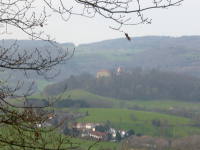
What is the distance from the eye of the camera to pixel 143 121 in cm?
7294

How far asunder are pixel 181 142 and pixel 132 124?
41.0 feet

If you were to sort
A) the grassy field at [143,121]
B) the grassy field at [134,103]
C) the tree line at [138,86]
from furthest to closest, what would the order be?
the tree line at [138,86] → the grassy field at [134,103] → the grassy field at [143,121]

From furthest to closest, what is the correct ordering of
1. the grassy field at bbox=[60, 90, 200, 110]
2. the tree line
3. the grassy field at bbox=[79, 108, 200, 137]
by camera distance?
the tree line, the grassy field at bbox=[60, 90, 200, 110], the grassy field at bbox=[79, 108, 200, 137]

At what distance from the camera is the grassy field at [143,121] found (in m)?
69.4

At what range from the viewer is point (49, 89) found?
90.9 meters

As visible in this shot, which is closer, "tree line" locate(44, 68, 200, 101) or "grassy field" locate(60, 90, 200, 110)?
"grassy field" locate(60, 90, 200, 110)

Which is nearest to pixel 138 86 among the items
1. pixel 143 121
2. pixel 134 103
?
pixel 134 103

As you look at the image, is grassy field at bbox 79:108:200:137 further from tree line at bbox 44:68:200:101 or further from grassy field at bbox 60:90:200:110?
tree line at bbox 44:68:200:101

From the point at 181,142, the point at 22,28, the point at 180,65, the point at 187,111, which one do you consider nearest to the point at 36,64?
the point at 22,28

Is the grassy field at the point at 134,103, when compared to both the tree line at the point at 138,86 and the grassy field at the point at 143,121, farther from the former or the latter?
the grassy field at the point at 143,121

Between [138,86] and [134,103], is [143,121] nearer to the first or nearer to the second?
[134,103]

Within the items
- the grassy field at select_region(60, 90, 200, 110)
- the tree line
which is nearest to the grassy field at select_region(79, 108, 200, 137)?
the grassy field at select_region(60, 90, 200, 110)

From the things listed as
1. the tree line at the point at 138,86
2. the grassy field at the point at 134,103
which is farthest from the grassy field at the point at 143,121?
the tree line at the point at 138,86

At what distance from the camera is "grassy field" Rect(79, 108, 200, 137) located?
69.4 meters
